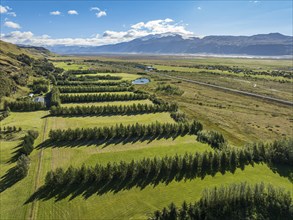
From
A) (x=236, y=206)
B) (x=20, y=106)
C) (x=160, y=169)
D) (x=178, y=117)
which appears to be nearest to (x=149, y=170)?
(x=160, y=169)

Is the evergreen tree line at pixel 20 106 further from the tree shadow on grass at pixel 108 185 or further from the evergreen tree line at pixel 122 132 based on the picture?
the tree shadow on grass at pixel 108 185

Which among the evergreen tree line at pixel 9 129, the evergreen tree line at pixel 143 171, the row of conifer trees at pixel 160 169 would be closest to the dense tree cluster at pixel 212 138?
the row of conifer trees at pixel 160 169

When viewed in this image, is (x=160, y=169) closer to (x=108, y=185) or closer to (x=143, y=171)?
(x=143, y=171)

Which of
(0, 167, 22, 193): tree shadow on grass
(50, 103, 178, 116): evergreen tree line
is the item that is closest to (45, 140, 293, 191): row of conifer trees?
(0, 167, 22, 193): tree shadow on grass

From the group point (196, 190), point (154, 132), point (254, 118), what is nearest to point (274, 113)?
point (254, 118)

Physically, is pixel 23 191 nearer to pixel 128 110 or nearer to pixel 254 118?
pixel 128 110

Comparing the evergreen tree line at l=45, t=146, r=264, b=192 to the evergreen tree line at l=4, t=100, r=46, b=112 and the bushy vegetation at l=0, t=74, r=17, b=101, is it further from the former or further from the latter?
the bushy vegetation at l=0, t=74, r=17, b=101
